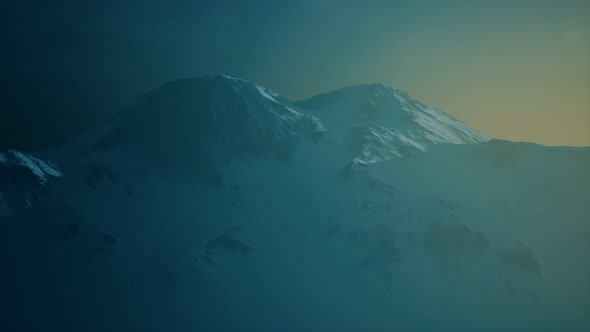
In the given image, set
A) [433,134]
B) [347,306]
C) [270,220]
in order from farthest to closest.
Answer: [433,134], [270,220], [347,306]

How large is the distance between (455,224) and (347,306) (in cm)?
4191

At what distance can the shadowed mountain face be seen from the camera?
425 feet

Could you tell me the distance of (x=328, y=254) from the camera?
487 ft

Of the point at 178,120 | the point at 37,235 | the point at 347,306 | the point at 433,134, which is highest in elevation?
the point at 433,134

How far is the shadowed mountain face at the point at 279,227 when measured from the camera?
130m

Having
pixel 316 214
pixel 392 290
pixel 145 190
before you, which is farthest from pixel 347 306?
pixel 145 190

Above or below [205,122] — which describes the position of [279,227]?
below

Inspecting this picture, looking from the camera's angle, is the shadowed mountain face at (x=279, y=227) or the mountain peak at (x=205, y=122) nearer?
the shadowed mountain face at (x=279, y=227)

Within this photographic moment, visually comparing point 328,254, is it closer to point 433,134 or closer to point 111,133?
point 433,134

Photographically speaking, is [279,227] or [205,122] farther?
[205,122]

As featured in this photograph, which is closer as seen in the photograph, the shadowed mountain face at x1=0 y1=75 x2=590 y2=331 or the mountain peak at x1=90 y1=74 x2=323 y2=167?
the shadowed mountain face at x1=0 y1=75 x2=590 y2=331

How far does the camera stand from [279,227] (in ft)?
509

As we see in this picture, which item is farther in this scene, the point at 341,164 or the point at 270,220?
the point at 341,164

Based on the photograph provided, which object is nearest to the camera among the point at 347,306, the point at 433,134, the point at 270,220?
the point at 347,306
